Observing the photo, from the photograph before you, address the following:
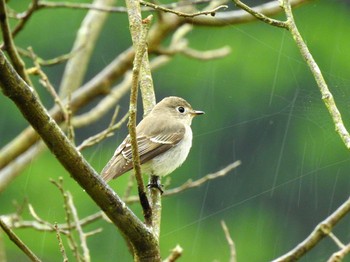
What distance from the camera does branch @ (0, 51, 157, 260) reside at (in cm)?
312

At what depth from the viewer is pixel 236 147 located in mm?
21594

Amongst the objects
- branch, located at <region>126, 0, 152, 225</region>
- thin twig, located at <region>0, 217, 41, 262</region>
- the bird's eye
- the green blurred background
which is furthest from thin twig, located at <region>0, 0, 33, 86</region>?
the green blurred background

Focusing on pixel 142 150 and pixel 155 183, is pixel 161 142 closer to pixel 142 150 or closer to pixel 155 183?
pixel 142 150

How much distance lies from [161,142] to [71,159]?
10.0 feet

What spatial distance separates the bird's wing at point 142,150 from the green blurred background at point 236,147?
12.5m

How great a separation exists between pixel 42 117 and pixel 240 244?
1774 cm

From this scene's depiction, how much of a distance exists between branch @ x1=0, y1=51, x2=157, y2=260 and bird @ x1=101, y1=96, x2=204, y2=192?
2023 mm

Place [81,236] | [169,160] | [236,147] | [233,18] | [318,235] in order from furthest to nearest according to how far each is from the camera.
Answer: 1. [236,147]
2. [233,18]
3. [169,160]
4. [81,236]
5. [318,235]

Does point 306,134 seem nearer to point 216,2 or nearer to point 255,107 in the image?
point 255,107

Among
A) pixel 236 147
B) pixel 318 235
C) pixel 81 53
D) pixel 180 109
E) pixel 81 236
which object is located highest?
pixel 318 235

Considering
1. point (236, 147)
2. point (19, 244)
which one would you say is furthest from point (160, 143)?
point (236, 147)

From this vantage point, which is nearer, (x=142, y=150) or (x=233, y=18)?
(x=142, y=150)

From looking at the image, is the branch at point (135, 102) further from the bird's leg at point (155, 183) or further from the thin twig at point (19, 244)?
the bird's leg at point (155, 183)

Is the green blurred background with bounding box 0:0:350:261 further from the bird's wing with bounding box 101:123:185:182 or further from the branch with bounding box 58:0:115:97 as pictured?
the bird's wing with bounding box 101:123:185:182
